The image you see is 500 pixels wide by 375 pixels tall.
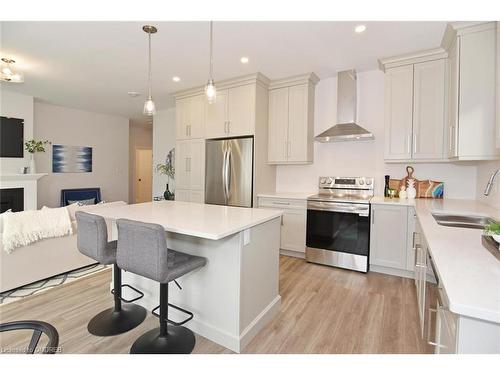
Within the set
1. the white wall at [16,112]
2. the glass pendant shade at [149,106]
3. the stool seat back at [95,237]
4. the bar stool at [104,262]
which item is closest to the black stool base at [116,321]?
the bar stool at [104,262]

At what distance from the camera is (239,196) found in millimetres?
3816

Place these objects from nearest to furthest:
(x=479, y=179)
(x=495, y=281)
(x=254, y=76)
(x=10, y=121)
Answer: (x=495, y=281)
(x=479, y=179)
(x=254, y=76)
(x=10, y=121)

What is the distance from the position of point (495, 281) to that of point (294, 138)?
10.4 ft

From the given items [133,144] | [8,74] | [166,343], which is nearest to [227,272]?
[166,343]

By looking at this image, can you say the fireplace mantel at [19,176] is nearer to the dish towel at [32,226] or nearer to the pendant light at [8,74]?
the pendant light at [8,74]

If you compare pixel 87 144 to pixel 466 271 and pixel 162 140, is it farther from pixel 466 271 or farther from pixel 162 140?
pixel 466 271

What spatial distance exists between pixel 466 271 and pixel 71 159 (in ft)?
23.2

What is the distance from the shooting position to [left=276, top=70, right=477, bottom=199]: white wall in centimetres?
315

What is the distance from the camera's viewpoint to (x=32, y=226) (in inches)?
99.7

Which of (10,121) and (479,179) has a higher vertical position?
(10,121)

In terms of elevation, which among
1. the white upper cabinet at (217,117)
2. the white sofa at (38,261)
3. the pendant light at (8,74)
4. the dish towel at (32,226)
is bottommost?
the white sofa at (38,261)

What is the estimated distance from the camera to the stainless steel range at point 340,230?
3.07m

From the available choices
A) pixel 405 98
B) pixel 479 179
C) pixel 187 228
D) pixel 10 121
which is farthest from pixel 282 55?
pixel 10 121

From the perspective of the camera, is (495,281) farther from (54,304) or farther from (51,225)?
(51,225)
